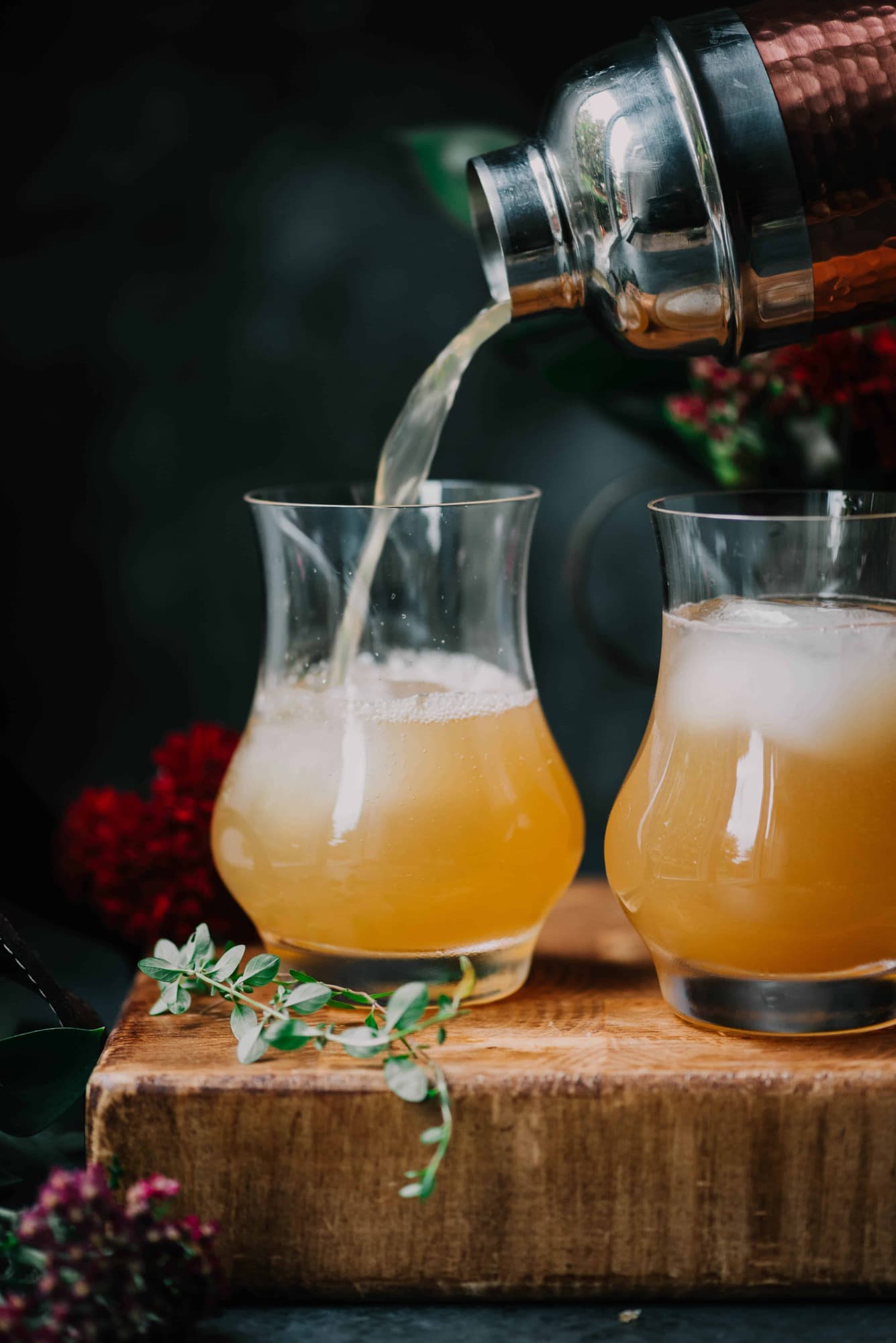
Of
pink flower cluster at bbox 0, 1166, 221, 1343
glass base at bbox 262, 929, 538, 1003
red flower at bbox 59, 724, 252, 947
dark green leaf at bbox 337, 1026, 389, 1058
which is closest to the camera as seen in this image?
pink flower cluster at bbox 0, 1166, 221, 1343

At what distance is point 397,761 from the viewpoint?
2.45 ft

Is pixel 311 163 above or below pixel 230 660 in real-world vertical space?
above

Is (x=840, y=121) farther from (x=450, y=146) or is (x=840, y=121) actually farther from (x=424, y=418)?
(x=450, y=146)

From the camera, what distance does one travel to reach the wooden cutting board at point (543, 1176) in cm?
65

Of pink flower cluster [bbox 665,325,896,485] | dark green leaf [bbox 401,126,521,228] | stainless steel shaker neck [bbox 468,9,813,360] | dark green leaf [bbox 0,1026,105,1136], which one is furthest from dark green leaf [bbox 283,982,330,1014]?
dark green leaf [bbox 401,126,521,228]

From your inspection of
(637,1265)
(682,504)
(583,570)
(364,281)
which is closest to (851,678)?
(682,504)

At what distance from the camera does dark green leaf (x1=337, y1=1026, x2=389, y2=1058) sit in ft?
2.12

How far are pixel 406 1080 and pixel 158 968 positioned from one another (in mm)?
160

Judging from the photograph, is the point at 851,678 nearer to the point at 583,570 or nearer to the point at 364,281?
the point at 583,570

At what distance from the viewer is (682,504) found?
2.52 feet

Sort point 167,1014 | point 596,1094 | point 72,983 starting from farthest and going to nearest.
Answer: point 72,983
point 167,1014
point 596,1094

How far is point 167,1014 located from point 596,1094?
9.1 inches

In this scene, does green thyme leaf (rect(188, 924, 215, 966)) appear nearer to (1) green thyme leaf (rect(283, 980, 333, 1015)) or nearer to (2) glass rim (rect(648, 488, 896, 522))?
(1) green thyme leaf (rect(283, 980, 333, 1015))

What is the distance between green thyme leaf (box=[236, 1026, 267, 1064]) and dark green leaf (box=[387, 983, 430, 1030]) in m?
0.06
